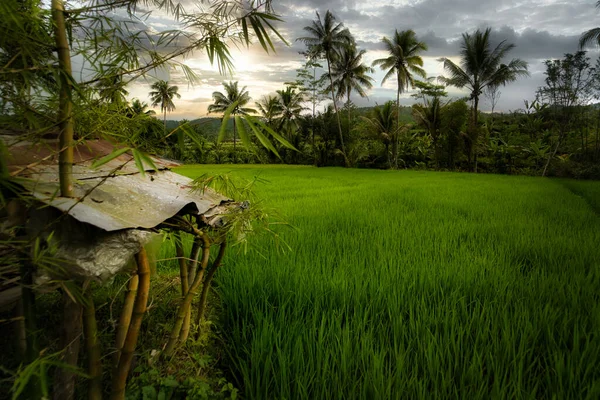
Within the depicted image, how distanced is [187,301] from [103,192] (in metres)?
0.56

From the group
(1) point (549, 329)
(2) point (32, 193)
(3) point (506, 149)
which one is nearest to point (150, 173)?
(2) point (32, 193)

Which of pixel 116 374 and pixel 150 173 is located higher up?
pixel 150 173

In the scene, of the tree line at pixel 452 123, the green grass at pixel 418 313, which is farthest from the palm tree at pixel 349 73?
the green grass at pixel 418 313

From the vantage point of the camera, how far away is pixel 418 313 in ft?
5.40

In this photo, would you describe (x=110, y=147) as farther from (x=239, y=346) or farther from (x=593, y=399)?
(x=593, y=399)

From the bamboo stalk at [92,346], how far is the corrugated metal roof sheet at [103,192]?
0.83ft

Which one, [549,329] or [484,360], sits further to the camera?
[549,329]

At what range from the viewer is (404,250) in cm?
300

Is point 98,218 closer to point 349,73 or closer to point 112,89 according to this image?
point 112,89

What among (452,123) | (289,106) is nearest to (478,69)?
(452,123)

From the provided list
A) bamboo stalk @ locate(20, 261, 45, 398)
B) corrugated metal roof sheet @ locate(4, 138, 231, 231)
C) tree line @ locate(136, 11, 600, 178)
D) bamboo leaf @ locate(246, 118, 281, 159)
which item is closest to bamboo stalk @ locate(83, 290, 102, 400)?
bamboo stalk @ locate(20, 261, 45, 398)

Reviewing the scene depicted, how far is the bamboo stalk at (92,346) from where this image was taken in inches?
33.8

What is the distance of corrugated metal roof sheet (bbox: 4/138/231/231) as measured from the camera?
0.74m

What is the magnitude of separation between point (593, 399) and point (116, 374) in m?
1.69
